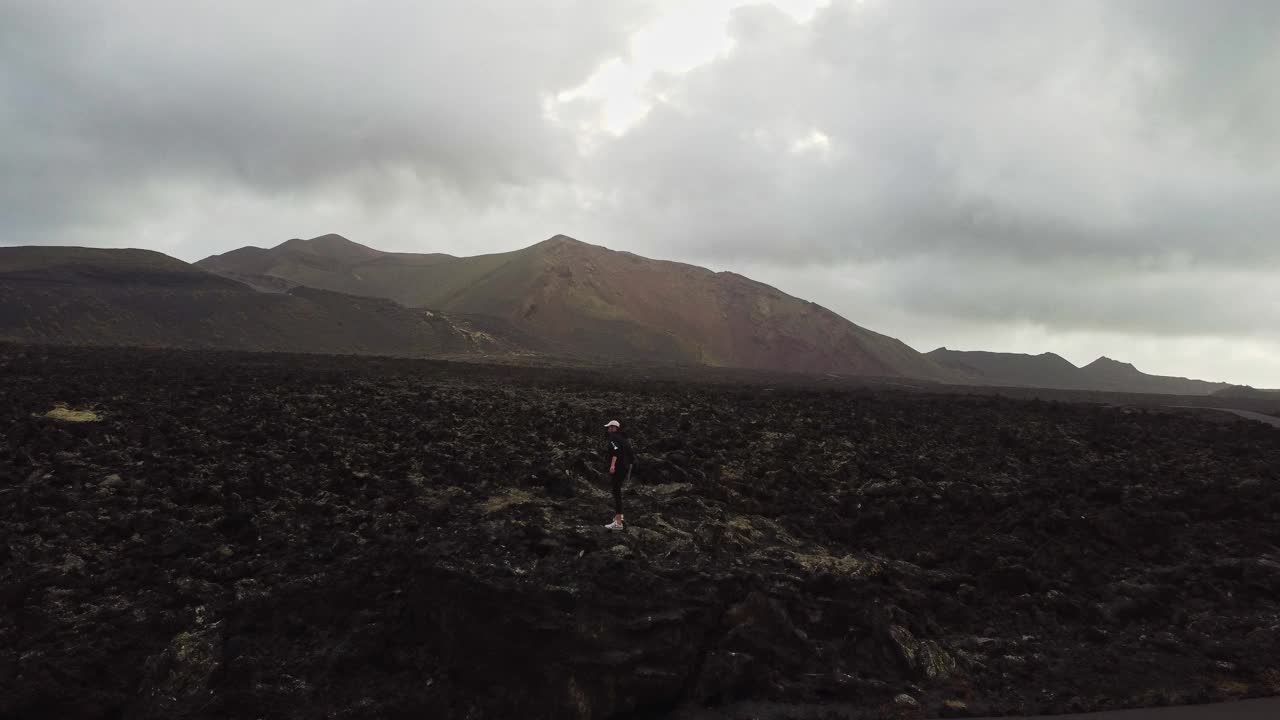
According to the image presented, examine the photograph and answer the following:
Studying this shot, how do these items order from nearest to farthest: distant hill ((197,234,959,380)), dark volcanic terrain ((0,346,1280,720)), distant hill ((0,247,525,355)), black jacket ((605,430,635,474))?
dark volcanic terrain ((0,346,1280,720)), black jacket ((605,430,635,474)), distant hill ((0,247,525,355)), distant hill ((197,234,959,380))

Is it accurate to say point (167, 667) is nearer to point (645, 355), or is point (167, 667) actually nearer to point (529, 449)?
point (529, 449)

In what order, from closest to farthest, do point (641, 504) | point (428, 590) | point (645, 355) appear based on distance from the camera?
point (428, 590)
point (641, 504)
point (645, 355)

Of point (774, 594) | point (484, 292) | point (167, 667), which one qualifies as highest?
point (484, 292)

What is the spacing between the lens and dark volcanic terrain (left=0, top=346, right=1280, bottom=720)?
32.3ft

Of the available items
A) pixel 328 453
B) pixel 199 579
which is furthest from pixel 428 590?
pixel 328 453

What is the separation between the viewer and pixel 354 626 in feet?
35.4

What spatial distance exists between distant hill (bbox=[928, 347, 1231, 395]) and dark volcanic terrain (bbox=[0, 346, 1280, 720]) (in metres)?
134

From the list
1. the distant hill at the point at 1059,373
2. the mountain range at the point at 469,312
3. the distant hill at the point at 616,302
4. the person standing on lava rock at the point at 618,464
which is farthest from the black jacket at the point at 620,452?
the distant hill at the point at 1059,373

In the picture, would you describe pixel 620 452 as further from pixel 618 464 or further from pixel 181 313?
pixel 181 313

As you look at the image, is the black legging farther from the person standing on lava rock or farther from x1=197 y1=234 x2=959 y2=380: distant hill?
x1=197 y1=234 x2=959 y2=380: distant hill

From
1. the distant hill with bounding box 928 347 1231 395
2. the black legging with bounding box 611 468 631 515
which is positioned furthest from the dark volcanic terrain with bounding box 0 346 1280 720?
the distant hill with bounding box 928 347 1231 395

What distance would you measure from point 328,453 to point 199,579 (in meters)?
7.02

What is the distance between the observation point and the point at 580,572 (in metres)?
11.0

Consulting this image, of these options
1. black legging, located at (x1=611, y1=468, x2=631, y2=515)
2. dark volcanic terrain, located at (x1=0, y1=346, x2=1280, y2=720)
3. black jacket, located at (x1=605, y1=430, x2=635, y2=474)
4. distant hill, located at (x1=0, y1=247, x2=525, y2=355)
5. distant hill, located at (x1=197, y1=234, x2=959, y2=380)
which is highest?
distant hill, located at (x1=197, y1=234, x2=959, y2=380)
